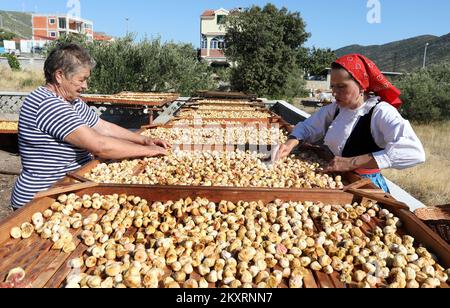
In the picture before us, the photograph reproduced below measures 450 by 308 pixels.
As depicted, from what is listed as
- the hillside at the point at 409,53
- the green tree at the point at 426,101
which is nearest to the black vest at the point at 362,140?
the green tree at the point at 426,101

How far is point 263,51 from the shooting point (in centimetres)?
2194

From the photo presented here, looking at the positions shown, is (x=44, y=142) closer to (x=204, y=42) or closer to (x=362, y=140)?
(x=362, y=140)

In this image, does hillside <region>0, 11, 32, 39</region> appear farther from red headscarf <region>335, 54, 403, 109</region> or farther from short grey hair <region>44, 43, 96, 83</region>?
red headscarf <region>335, 54, 403, 109</region>

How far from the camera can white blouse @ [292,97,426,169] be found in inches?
85.8

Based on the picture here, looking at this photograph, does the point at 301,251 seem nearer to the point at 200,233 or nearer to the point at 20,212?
the point at 200,233

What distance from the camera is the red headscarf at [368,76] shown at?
2266 mm

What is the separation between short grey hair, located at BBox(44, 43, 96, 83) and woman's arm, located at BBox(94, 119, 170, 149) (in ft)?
2.32

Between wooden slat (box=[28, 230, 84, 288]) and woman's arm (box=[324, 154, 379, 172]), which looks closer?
wooden slat (box=[28, 230, 84, 288])

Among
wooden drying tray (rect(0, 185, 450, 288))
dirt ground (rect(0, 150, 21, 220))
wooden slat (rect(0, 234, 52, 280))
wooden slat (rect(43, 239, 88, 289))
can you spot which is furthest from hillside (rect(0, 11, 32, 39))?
wooden slat (rect(43, 239, 88, 289))

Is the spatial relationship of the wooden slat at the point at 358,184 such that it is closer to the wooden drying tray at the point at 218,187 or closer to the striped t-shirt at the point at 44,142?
the wooden drying tray at the point at 218,187

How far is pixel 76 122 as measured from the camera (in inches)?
86.0

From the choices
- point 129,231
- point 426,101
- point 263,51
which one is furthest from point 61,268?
point 263,51
